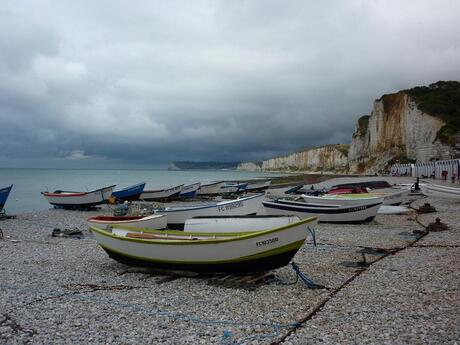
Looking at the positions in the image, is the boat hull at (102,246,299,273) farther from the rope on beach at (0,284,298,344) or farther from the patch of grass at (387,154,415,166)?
the patch of grass at (387,154,415,166)

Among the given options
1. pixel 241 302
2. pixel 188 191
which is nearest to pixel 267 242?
pixel 241 302

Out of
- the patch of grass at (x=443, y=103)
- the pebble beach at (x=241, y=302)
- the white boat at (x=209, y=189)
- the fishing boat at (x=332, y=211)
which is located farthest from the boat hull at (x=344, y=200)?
the patch of grass at (x=443, y=103)

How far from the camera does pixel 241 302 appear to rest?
906 cm

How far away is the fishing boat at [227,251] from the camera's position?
1030cm

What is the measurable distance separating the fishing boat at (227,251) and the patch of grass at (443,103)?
75.7m

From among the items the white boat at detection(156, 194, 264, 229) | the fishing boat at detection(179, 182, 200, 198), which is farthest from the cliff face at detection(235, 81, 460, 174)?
the white boat at detection(156, 194, 264, 229)

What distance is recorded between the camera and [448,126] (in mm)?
78312

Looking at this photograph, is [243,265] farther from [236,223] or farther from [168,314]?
[168,314]

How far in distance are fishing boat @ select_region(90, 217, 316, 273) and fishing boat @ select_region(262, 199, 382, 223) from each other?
10456mm

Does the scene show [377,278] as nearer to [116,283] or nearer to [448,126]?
[116,283]

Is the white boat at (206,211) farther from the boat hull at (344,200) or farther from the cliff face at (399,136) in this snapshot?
the cliff face at (399,136)

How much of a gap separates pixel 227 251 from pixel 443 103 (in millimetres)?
90289

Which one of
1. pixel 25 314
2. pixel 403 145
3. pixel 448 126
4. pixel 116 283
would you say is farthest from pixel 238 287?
pixel 403 145

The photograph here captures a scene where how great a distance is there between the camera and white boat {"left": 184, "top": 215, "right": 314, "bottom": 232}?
12188 millimetres
